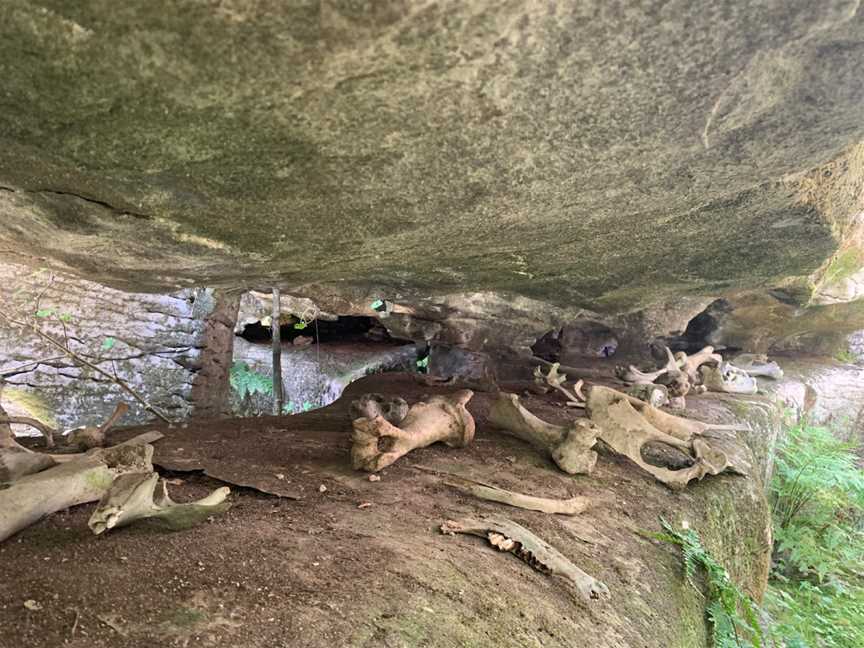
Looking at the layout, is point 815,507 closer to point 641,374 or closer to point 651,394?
point 641,374

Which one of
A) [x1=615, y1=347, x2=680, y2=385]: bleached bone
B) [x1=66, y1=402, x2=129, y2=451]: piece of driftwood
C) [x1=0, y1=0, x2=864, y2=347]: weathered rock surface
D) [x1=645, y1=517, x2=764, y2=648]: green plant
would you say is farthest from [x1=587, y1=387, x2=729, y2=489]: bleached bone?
[x1=66, y1=402, x2=129, y2=451]: piece of driftwood

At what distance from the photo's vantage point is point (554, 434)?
315 cm

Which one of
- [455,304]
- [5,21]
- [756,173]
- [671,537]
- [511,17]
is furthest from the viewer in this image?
[455,304]

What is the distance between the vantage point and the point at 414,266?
10.8 feet

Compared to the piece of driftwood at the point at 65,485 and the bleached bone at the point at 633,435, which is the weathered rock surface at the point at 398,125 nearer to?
the piece of driftwood at the point at 65,485

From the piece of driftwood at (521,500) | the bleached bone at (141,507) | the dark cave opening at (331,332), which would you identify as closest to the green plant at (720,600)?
the piece of driftwood at (521,500)

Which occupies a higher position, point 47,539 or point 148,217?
point 148,217

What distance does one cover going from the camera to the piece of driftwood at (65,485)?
4.98 feet

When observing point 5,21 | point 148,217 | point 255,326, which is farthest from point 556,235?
point 255,326

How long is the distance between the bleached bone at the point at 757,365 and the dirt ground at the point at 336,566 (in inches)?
185

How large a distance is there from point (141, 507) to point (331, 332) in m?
8.13

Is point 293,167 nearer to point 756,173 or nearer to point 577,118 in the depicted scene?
point 577,118

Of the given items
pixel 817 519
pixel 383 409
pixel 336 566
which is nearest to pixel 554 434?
pixel 383 409

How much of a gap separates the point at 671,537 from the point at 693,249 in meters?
1.60
